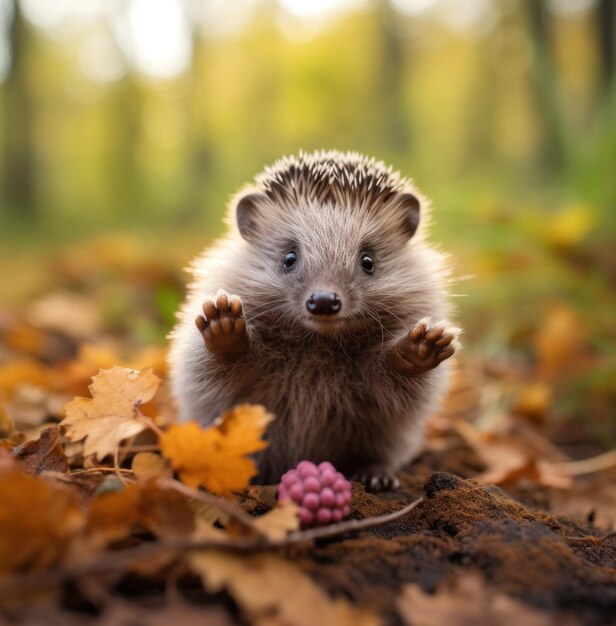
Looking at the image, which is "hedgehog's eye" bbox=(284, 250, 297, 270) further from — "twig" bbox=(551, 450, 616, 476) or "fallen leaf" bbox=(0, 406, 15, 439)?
"twig" bbox=(551, 450, 616, 476)

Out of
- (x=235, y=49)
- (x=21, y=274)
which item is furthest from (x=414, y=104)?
(x=21, y=274)

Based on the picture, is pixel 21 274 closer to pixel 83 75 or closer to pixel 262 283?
pixel 262 283

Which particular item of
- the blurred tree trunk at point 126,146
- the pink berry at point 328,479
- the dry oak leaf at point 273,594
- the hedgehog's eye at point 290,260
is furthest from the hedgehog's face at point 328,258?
the blurred tree trunk at point 126,146

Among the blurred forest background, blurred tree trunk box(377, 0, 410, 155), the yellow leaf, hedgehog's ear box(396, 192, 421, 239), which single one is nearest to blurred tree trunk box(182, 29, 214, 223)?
the blurred forest background

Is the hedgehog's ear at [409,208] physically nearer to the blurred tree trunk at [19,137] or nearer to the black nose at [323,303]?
the black nose at [323,303]

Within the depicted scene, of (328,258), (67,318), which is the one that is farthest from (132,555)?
(67,318)

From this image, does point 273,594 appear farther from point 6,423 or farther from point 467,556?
point 6,423

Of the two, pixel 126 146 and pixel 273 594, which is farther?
pixel 126 146
